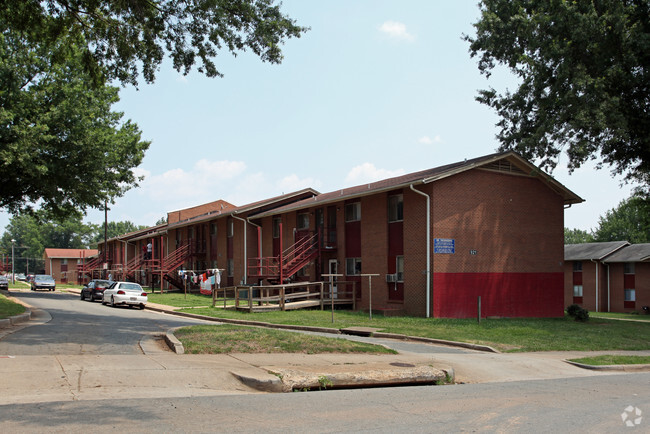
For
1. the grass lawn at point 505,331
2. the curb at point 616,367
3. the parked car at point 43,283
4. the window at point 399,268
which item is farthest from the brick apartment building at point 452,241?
the parked car at point 43,283

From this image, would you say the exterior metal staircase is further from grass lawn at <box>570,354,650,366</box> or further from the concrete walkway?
grass lawn at <box>570,354,650,366</box>

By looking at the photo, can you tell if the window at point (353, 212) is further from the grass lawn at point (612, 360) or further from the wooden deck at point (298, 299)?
the grass lawn at point (612, 360)

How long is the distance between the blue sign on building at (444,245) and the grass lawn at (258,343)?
11.2m

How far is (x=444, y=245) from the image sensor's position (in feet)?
81.5

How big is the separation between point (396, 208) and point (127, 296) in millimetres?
15169

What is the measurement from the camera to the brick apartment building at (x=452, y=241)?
24938 millimetres

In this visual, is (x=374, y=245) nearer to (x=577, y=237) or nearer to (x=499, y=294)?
(x=499, y=294)

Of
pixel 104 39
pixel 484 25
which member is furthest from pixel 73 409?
pixel 484 25

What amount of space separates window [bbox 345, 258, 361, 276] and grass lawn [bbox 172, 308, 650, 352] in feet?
16.2

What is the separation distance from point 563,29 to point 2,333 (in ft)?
75.1

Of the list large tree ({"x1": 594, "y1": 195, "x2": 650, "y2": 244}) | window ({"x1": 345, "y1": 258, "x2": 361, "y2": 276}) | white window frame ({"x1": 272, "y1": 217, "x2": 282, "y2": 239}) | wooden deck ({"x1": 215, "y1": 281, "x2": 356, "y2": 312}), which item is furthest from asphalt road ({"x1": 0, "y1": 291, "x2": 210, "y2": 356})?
large tree ({"x1": 594, "y1": 195, "x2": 650, "y2": 244})

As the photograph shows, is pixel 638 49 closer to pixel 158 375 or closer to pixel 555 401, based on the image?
pixel 555 401

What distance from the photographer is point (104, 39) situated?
14.7 metres

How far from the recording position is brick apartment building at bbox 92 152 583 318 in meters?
24.9
